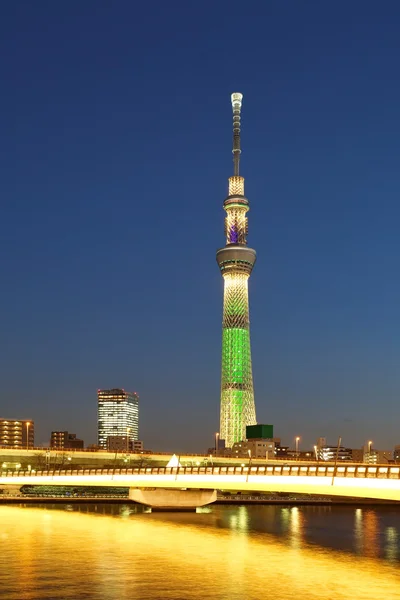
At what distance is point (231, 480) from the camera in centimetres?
7350

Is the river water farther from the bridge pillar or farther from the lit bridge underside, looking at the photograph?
the bridge pillar

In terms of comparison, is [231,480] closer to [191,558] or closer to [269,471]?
[269,471]

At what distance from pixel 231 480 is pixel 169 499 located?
103ft

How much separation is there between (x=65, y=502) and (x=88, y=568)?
2997 inches

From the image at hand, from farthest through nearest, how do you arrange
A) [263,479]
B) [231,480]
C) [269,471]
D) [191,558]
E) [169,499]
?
[169,499] < [231,480] < [269,471] < [263,479] < [191,558]

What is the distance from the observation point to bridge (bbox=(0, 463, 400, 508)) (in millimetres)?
56938

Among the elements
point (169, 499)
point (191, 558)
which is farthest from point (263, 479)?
point (169, 499)

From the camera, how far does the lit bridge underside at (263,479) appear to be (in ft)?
184

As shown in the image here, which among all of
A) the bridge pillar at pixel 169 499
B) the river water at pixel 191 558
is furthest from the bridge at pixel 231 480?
the river water at pixel 191 558

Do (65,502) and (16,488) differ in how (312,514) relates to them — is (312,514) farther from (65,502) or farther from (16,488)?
(16,488)

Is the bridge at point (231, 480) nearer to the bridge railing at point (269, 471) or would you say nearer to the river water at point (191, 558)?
the bridge railing at point (269, 471)

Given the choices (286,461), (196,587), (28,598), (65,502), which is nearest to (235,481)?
(196,587)

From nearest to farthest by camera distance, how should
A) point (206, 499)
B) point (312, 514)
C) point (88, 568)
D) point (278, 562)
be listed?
point (88, 568), point (278, 562), point (206, 499), point (312, 514)

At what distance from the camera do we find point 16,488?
447 ft
